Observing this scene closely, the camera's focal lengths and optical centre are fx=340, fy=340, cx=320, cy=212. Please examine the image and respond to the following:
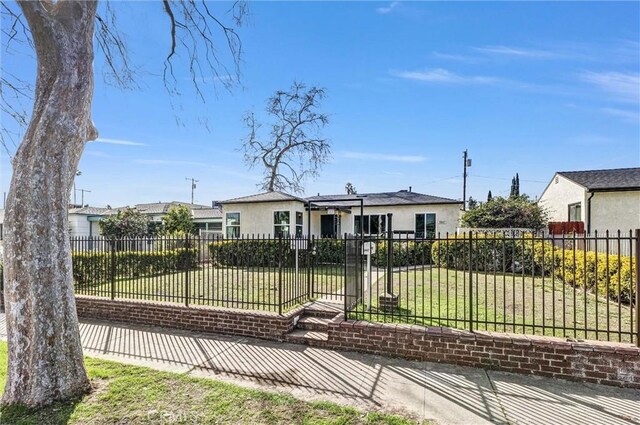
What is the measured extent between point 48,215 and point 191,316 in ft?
11.6

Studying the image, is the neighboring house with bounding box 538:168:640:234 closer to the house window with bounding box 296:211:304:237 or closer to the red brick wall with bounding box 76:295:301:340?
the house window with bounding box 296:211:304:237

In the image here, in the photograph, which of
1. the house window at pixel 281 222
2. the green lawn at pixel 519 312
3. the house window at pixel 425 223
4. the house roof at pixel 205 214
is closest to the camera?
the green lawn at pixel 519 312

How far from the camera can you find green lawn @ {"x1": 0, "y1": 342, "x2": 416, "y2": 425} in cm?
Result: 343

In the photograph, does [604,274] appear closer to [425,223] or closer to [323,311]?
[323,311]

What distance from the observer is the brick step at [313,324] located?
6.10 meters

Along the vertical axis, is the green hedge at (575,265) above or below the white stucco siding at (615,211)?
below

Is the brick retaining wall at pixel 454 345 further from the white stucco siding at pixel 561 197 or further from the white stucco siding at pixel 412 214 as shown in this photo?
the white stucco siding at pixel 561 197

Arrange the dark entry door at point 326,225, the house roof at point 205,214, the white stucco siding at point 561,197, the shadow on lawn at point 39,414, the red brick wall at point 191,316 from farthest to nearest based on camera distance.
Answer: the house roof at point 205,214
the dark entry door at point 326,225
the white stucco siding at point 561,197
the red brick wall at point 191,316
the shadow on lawn at point 39,414

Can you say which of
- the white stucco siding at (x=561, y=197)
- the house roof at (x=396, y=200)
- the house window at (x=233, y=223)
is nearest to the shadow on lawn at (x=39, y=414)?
the house roof at (x=396, y=200)

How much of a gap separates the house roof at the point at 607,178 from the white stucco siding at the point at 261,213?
1367 centimetres

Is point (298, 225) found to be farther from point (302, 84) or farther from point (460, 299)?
point (302, 84)

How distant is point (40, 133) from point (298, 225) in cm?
1429

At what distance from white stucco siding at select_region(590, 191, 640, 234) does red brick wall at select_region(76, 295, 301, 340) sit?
15.9 meters

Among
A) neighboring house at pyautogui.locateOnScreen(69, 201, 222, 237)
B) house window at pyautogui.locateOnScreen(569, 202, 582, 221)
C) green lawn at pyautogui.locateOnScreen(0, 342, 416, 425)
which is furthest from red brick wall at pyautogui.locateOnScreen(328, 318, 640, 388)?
neighboring house at pyautogui.locateOnScreen(69, 201, 222, 237)
